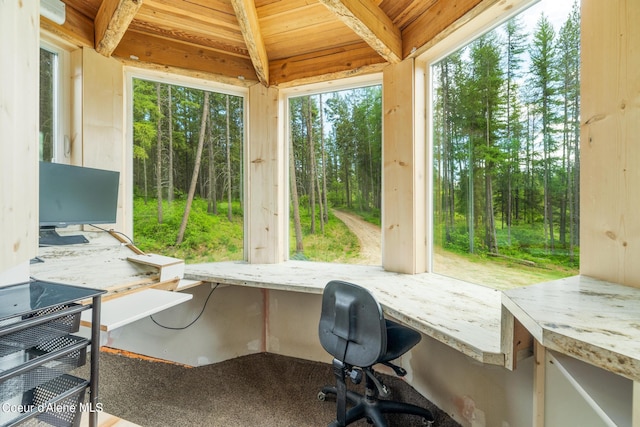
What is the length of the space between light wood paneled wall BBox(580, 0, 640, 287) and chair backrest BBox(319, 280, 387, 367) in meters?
0.85

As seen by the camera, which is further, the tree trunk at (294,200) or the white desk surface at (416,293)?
the tree trunk at (294,200)

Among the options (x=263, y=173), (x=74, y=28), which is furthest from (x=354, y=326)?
(x=74, y=28)

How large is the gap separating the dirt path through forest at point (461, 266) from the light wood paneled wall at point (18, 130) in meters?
1.79

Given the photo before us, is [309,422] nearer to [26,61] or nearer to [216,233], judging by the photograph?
[216,233]

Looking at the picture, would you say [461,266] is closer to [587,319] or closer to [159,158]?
[587,319]

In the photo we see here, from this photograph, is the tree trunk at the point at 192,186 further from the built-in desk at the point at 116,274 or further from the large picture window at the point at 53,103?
the large picture window at the point at 53,103

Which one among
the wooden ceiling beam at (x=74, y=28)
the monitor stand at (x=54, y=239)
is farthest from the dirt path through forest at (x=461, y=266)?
the wooden ceiling beam at (x=74, y=28)

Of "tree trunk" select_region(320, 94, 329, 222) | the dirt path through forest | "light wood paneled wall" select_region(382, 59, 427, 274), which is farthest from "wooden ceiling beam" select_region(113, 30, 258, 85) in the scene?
the dirt path through forest

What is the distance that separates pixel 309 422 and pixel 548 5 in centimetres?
248

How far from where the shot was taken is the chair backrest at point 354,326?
130 cm

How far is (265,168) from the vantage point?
2.40 m

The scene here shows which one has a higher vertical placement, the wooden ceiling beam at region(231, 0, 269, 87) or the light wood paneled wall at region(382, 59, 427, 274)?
the wooden ceiling beam at region(231, 0, 269, 87)

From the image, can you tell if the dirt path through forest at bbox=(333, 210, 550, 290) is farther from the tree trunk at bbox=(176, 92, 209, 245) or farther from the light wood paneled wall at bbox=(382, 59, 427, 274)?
the tree trunk at bbox=(176, 92, 209, 245)

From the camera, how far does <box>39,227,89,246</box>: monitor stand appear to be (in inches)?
63.6
